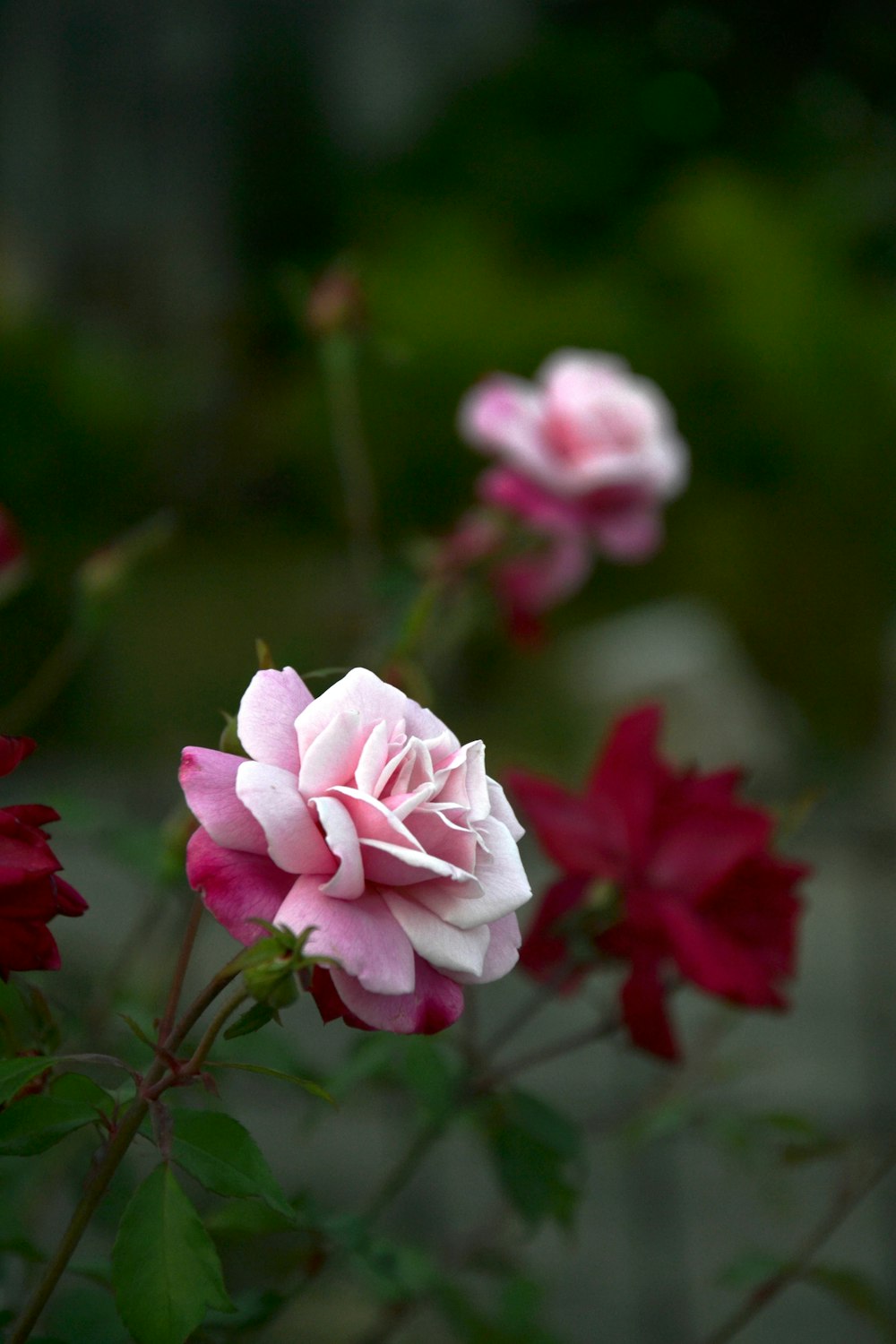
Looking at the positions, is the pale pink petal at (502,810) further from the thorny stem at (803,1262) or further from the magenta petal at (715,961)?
the thorny stem at (803,1262)

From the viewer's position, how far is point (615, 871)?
40 centimetres

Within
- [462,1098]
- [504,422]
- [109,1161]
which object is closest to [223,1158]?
[109,1161]

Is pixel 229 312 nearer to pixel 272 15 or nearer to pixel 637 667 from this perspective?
pixel 272 15

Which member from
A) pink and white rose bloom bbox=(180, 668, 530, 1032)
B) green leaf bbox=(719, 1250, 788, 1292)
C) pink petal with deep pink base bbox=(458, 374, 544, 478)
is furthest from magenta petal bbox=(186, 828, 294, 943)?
pink petal with deep pink base bbox=(458, 374, 544, 478)

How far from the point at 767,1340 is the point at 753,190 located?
112 inches

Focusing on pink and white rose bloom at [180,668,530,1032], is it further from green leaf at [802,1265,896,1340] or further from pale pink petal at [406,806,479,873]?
green leaf at [802,1265,896,1340]

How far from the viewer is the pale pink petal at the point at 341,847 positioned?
0.25 m

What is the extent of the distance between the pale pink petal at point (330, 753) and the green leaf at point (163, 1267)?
76 millimetres

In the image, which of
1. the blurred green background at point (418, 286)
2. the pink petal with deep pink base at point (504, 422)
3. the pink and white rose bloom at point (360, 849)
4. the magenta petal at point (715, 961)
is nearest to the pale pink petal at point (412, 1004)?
the pink and white rose bloom at point (360, 849)

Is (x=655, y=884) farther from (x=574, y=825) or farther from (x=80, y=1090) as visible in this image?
(x=80, y=1090)

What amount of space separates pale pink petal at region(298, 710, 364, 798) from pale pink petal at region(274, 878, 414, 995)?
0.02 metres

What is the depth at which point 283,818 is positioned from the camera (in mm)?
250

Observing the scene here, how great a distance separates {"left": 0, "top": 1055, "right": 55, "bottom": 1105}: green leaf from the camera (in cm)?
24

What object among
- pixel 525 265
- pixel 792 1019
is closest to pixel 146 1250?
pixel 792 1019
